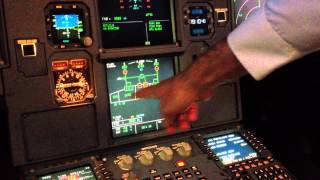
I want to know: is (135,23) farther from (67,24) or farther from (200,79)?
(200,79)

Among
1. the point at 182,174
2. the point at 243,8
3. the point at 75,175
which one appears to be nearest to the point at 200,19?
the point at 243,8

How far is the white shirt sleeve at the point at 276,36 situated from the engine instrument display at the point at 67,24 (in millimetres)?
627

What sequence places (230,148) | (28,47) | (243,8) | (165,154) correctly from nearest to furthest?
1. (28,47)
2. (165,154)
3. (230,148)
4. (243,8)

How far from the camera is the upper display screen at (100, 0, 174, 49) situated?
5.40 feet

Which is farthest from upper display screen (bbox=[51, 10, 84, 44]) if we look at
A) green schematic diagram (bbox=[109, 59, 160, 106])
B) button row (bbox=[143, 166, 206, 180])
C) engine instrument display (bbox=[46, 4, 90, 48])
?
button row (bbox=[143, 166, 206, 180])

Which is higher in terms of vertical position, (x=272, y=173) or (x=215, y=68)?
(x=215, y=68)

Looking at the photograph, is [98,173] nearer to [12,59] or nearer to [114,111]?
[114,111]

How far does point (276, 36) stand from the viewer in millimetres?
1090

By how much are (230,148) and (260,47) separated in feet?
2.35

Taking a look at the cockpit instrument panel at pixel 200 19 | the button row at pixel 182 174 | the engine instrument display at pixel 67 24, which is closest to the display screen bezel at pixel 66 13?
the engine instrument display at pixel 67 24

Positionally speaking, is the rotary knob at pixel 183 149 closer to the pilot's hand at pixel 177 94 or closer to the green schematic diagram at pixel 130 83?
the green schematic diagram at pixel 130 83

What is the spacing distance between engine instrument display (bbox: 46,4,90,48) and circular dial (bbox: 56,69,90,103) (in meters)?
0.11

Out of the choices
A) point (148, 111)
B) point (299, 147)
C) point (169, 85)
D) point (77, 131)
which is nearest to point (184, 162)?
point (148, 111)

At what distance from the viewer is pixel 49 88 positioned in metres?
1.53
